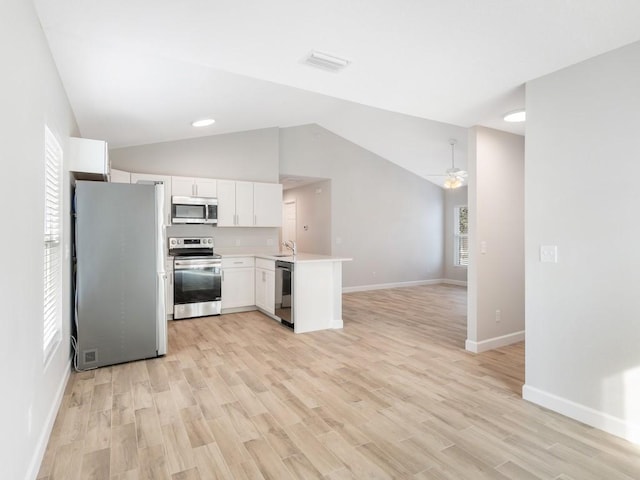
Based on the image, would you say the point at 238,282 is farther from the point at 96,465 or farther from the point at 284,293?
the point at 96,465

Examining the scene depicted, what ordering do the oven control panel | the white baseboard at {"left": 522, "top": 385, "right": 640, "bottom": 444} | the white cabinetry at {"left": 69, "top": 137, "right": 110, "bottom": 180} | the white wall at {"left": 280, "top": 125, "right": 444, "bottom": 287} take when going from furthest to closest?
the white wall at {"left": 280, "top": 125, "right": 444, "bottom": 287}
the oven control panel
the white cabinetry at {"left": 69, "top": 137, "right": 110, "bottom": 180}
the white baseboard at {"left": 522, "top": 385, "right": 640, "bottom": 444}

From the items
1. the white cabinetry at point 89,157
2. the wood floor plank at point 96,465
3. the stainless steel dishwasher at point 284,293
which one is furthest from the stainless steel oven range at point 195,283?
the wood floor plank at point 96,465

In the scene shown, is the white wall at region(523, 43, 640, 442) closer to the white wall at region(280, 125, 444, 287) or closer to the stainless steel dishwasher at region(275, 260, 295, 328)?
the stainless steel dishwasher at region(275, 260, 295, 328)

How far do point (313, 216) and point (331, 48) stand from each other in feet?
20.2

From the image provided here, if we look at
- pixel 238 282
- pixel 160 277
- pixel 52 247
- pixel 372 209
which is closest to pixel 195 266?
pixel 238 282

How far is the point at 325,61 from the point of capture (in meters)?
2.57

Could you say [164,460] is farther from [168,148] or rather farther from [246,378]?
[168,148]

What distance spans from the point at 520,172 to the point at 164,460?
428 centimetres

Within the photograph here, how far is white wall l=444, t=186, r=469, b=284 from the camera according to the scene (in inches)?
361

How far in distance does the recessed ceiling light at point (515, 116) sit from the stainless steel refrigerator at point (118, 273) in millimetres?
3466

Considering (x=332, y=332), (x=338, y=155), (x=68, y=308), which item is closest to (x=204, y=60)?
(x=68, y=308)

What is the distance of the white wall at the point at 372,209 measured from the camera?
24.5ft

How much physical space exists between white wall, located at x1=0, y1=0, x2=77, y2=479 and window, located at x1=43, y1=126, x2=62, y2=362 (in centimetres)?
21

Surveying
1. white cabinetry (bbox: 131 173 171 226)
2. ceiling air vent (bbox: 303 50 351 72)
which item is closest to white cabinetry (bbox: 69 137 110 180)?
white cabinetry (bbox: 131 173 171 226)
